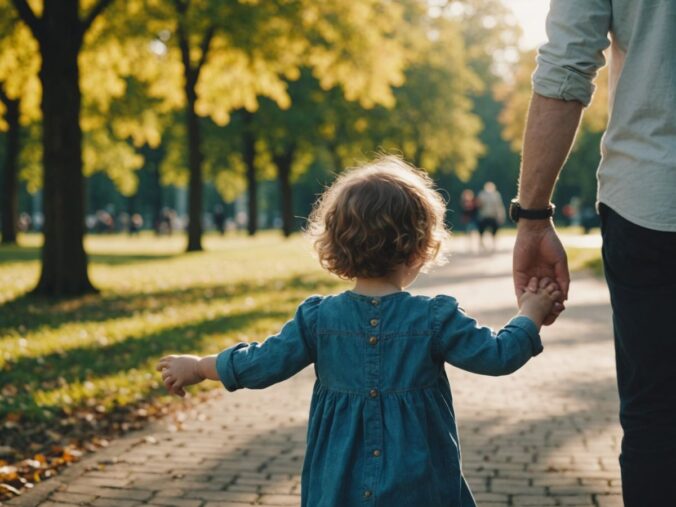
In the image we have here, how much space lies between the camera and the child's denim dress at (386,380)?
259cm

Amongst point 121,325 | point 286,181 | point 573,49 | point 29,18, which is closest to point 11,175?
point 286,181

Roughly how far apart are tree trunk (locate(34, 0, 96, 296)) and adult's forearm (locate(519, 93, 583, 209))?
36.6ft

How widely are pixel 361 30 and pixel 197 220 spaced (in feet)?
35.3

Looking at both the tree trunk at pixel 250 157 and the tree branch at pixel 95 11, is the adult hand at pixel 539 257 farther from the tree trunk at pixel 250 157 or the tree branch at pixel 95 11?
the tree trunk at pixel 250 157

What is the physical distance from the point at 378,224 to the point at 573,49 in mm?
698

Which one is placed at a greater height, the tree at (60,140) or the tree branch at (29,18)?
the tree branch at (29,18)

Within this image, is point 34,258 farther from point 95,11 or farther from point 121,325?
point 121,325

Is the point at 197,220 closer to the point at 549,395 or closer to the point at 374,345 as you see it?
the point at 549,395

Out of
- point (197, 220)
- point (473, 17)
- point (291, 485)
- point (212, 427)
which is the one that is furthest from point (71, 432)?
point (473, 17)

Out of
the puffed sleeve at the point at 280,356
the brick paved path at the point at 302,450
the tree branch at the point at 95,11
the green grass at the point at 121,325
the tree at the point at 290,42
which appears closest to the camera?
the puffed sleeve at the point at 280,356

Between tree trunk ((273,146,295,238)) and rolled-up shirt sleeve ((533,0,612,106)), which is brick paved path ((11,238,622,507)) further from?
tree trunk ((273,146,295,238))

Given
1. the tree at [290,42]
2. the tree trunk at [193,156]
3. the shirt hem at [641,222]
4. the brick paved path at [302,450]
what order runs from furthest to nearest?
the tree trunk at [193,156] → the tree at [290,42] → the brick paved path at [302,450] → the shirt hem at [641,222]

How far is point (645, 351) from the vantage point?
7.86 ft

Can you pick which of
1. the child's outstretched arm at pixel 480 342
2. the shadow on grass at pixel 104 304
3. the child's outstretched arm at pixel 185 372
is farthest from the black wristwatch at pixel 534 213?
the shadow on grass at pixel 104 304
